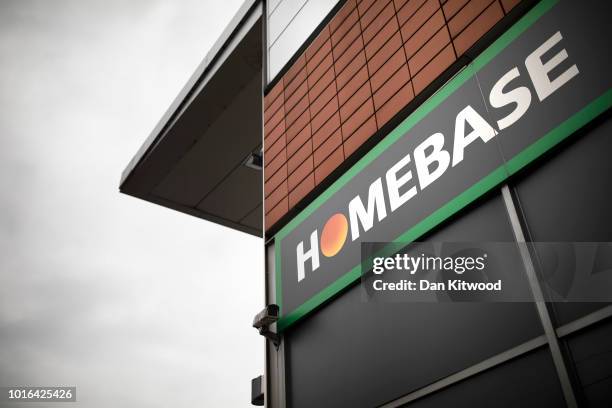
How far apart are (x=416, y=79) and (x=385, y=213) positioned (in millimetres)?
1125

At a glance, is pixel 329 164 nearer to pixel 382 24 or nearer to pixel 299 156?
pixel 299 156

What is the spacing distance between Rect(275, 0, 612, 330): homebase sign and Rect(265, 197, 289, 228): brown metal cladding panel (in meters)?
0.45

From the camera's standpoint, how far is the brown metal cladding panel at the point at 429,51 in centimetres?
373

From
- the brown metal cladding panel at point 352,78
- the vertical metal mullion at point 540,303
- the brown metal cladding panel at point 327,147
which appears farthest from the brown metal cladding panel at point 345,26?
the vertical metal mullion at point 540,303

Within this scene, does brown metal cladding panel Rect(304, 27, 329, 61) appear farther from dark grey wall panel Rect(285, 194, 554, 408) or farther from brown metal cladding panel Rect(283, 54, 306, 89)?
dark grey wall panel Rect(285, 194, 554, 408)

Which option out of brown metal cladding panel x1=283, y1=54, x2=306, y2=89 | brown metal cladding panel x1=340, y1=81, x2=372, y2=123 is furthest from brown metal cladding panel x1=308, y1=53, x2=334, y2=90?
brown metal cladding panel x1=340, y1=81, x2=372, y2=123

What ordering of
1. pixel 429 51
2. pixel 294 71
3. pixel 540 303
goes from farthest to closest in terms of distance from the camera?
1. pixel 294 71
2. pixel 429 51
3. pixel 540 303

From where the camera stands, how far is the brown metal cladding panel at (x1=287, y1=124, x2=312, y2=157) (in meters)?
5.08

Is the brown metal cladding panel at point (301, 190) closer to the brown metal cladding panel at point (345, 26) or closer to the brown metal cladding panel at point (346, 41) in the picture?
the brown metal cladding panel at point (346, 41)

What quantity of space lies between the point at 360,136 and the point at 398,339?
73.1 inches

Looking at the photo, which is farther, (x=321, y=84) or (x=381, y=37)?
(x=321, y=84)

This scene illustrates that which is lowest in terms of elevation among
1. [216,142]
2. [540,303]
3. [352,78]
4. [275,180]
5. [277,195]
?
[540,303]

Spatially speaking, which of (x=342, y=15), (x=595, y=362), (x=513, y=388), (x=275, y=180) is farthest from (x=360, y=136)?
(x=595, y=362)

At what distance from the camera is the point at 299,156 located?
16.6 ft
